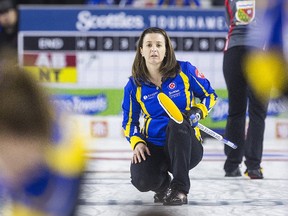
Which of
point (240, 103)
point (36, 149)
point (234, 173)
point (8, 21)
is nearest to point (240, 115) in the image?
point (240, 103)

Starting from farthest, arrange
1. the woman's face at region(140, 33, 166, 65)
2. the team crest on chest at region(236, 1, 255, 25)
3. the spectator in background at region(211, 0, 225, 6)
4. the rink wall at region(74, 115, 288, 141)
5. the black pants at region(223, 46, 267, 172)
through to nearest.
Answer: the spectator in background at region(211, 0, 225, 6) → the rink wall at region(74, 115, 288, 141) → the black pants at region(223, 46, 267, 172) → the team crest on chest at region(236, 1, 255, 25) → the woman's face at region(140, 33, 166, 65)

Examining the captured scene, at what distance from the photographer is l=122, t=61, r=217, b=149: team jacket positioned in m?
A: 2.66

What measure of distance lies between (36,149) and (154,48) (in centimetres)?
189

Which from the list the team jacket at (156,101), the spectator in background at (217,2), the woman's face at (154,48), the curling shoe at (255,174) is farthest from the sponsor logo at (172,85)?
the spectator in background at (217,2)

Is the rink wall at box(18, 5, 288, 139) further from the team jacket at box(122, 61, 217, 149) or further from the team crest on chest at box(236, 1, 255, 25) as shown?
the team jacket at box(122, 61, 217, 149)

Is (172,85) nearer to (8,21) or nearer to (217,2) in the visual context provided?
(8,21)

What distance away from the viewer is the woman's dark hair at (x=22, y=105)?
2.53 feet

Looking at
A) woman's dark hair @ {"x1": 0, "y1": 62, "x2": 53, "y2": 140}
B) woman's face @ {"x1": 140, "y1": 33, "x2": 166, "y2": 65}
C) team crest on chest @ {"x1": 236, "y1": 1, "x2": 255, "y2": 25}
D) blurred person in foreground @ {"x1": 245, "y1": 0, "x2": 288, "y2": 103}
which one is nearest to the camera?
woman's dark hair @ {"x1": 0, "y1": 62, "x2": 53, "y2": 140}

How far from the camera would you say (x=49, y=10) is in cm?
529

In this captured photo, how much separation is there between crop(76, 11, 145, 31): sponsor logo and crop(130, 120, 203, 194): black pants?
2.70 meters

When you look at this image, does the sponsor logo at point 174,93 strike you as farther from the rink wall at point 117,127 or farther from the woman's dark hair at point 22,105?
the rink wall at point 117,127

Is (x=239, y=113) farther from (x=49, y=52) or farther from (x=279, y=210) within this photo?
(x=49, y=52)

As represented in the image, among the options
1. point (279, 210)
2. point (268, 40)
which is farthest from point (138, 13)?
point (268, 40)

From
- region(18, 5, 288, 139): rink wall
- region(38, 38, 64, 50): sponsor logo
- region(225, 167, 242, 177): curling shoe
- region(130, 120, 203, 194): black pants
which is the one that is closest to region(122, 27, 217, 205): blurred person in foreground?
region(130, 120, 203, 194): black pants
